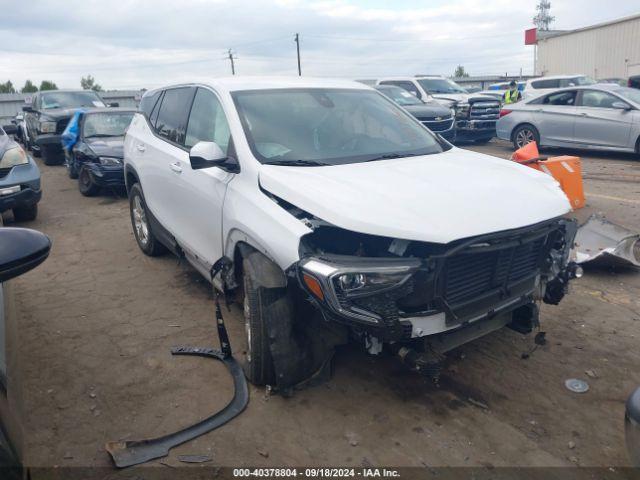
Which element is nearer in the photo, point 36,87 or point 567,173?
point 567,173

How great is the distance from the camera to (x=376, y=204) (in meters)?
2.95

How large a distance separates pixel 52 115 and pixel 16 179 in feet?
24.5

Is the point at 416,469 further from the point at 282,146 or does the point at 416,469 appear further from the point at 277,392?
the point at 282,146

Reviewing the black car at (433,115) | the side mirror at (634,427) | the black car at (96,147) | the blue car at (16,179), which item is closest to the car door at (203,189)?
the side mirror at (634,427)

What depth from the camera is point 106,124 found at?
11.0 m

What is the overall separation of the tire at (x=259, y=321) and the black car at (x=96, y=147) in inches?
282

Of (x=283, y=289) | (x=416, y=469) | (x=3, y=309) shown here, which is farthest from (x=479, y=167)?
(x=3, y=309)

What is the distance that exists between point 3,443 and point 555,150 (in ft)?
46.0

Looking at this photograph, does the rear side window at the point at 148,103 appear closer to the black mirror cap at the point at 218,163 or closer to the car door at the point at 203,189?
the car door at the point at 203,189

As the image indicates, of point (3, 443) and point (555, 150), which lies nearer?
point (3, 443)

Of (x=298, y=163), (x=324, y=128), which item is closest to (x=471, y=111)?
(x=324, y=128)

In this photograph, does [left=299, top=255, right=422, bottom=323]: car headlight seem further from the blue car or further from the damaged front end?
the blue car

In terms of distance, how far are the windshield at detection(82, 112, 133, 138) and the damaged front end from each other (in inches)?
354

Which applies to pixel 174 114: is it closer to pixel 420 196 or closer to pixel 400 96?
pixel 420 196
